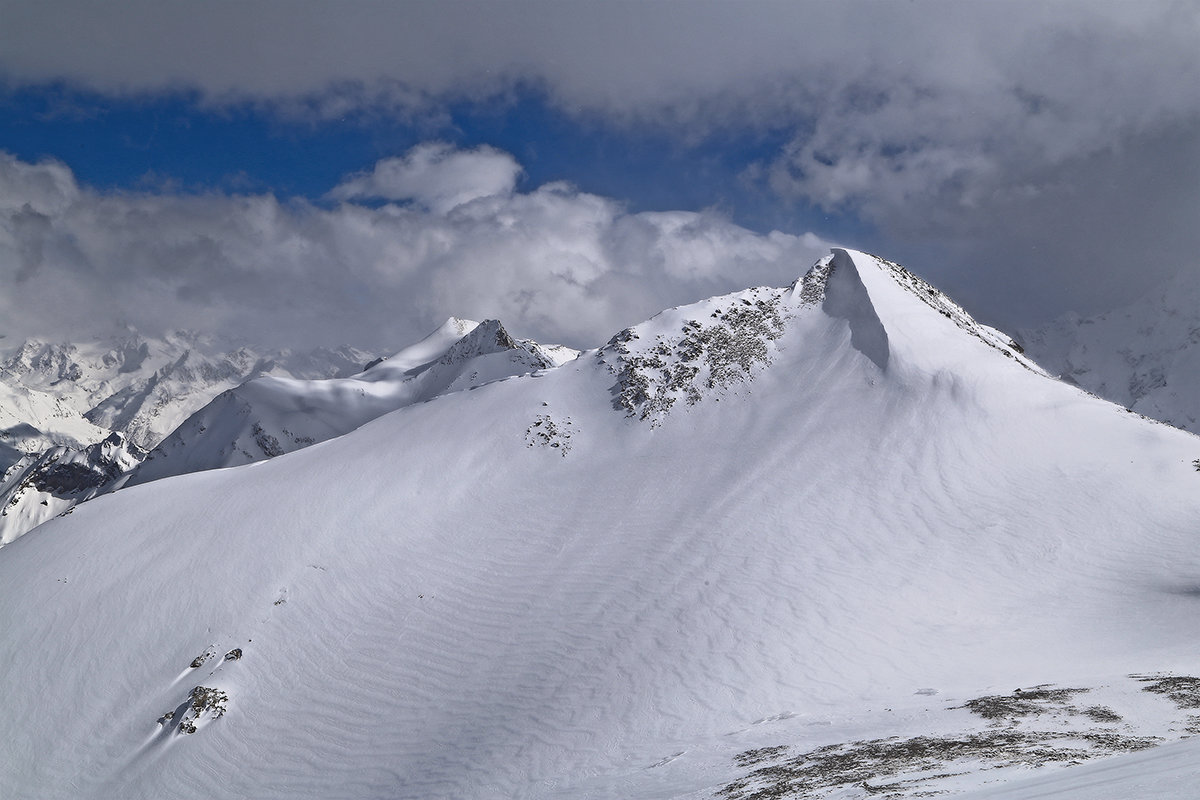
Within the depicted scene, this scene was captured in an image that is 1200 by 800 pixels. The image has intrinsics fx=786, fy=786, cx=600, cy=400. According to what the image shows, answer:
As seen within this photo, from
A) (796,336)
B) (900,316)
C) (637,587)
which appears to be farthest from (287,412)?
(637,587)

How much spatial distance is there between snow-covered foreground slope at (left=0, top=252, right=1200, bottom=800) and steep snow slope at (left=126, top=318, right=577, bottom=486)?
340 feet

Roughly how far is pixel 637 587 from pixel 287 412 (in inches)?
5864

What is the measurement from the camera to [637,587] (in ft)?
129

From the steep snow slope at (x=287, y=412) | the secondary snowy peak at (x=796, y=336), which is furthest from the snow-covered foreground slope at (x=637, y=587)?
the steep snow slope at (x=287, y=412)

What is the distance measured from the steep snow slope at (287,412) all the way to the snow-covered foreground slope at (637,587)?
10352 cm

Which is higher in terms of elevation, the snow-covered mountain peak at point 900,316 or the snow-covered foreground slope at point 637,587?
the snow-covered mountain peak at point 900,316

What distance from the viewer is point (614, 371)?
60.2 m

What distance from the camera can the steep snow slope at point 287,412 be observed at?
6432 inches

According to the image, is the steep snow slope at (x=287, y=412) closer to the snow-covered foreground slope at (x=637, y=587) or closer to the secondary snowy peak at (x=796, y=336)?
the secondary snowy peak at (x=796, y=336)

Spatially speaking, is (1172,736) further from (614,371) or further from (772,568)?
(614,371)

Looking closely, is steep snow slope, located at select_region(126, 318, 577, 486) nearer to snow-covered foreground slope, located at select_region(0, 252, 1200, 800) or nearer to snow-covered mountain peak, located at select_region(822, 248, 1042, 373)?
snow-covered mountain peak, located at select_region(822, 248, 1042, 373)

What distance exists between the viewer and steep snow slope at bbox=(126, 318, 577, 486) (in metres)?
163

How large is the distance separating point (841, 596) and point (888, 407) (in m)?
18.7

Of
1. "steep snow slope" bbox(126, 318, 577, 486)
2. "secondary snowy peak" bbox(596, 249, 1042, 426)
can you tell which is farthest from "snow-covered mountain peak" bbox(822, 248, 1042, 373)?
"steep snow slope" bbox(126, 318, 577, 486)
